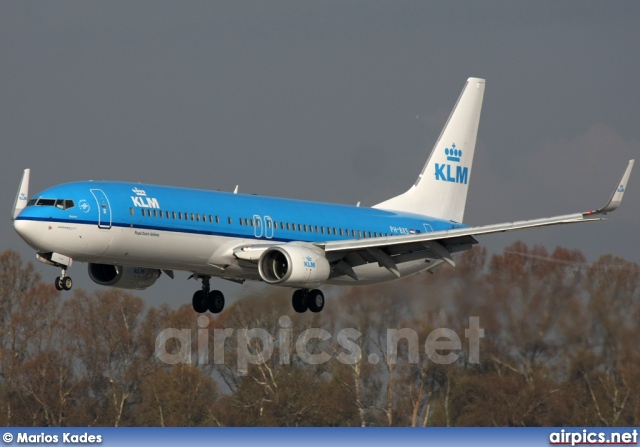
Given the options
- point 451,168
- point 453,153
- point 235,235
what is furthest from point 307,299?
point 453,153

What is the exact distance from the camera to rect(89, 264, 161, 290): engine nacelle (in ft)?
177

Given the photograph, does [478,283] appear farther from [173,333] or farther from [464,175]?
[173,333]

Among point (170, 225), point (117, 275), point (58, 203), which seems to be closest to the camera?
point (58, 203)

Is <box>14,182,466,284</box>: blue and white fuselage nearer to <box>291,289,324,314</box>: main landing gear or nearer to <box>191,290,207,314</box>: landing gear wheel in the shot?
<box>291,289,324,314</box>: main landing gear

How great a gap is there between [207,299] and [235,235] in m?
5.08

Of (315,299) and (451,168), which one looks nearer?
(315,299)

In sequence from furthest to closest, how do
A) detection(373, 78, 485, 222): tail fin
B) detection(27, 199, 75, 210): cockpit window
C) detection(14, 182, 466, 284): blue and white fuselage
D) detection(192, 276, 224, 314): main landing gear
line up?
detection(373, 78, 485, 222): tail fin < detection(192, 276, 224, 314): main landing gear < detection(27, 199, 75, 210): cockpit window < detection(14, 182, 466, 284): blue and white fuselage

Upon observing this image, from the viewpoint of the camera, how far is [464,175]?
210ft

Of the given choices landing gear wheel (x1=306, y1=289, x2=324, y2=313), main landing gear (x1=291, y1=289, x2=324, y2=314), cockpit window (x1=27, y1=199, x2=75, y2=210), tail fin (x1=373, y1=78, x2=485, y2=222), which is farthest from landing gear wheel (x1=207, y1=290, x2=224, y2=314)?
cockpit window (x1=27, y1=199, x2=75, y2=210)

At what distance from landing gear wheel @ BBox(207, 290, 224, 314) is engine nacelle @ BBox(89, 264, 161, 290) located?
270 centimetres

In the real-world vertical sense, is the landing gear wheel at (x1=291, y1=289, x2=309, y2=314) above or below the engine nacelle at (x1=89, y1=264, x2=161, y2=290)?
below

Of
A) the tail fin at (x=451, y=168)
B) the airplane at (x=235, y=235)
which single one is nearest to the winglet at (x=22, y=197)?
the airplane at (x=235, y=235)

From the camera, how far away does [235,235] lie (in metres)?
51.6

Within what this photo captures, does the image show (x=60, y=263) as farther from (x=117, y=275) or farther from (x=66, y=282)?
(x=117, y=275)
